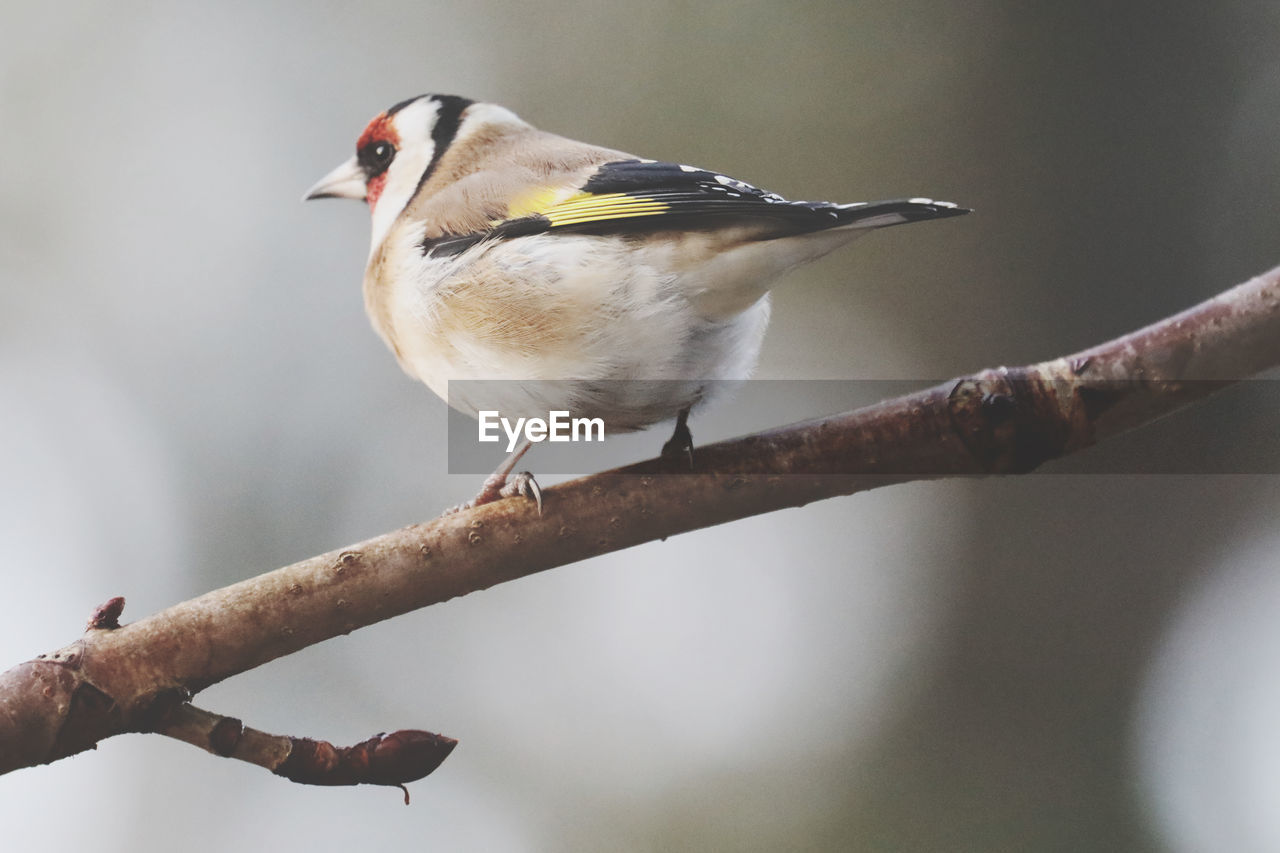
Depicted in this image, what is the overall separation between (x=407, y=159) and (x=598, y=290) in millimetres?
542

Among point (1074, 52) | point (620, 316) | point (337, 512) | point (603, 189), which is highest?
point (1074, 52)

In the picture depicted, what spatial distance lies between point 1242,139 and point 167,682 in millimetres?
1638

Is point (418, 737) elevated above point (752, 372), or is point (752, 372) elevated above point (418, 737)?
point (752, 372)

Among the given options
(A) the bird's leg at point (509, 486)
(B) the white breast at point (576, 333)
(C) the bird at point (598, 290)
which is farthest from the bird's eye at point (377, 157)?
(A) the bird's leg at point (509, 486)

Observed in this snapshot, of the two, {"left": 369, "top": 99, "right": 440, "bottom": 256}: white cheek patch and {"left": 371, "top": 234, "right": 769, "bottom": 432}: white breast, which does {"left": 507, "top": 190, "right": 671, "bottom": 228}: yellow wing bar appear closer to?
{"left": 371, "top": 234, "right": 769, "bottom": 432}: white breast

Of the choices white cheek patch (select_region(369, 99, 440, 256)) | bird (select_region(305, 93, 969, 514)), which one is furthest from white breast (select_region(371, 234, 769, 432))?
white cheek patch (select_region(369, 99, 440, 256))

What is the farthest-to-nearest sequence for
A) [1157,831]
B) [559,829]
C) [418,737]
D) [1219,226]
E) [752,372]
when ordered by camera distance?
[559,829] < [1219,226] < [1157,831] < [752,372] < [418,737]

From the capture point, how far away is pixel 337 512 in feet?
5.47

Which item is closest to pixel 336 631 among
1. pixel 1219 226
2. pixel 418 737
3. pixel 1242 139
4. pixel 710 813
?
pixel 418 737

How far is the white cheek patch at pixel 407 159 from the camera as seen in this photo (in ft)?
4.67

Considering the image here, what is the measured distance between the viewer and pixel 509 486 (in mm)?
989

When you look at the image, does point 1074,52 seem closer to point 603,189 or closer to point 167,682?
point 603,189

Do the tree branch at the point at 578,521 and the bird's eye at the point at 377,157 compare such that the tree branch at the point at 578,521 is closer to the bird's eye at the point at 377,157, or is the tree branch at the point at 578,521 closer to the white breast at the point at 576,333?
the white breast at the point at 576,333

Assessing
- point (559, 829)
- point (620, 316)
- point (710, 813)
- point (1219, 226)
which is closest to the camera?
point (620, 316)
